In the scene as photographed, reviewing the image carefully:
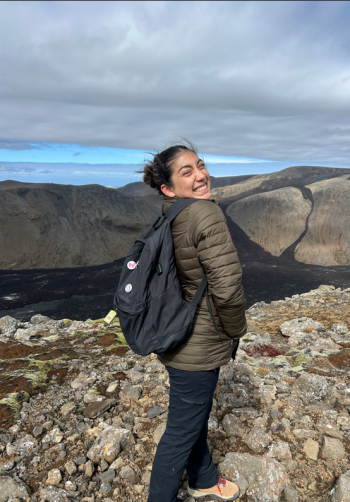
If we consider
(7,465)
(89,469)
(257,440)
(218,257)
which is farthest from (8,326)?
(218,257)

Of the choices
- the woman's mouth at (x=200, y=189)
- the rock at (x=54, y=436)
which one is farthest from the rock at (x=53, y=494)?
the woman's mouth at (x=200, y=189)

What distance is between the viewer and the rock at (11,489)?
102 inches

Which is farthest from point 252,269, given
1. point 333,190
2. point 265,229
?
point 333,190

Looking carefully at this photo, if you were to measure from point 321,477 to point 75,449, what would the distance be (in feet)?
8.03

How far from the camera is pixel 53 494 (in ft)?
8.63

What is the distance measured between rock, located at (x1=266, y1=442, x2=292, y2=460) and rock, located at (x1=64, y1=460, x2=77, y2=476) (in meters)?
1.91

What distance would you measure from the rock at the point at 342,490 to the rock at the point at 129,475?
1.72 meters

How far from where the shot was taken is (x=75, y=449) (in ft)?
10.6

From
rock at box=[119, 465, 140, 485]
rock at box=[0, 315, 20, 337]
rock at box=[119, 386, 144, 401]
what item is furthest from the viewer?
rock at box=[0, 315, 20, 337]

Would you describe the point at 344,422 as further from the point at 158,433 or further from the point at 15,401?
the point at 15,401

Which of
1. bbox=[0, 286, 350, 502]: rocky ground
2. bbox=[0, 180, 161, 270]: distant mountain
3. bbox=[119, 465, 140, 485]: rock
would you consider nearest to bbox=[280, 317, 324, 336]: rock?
bbox=[0, 286, 350, 502]: rocky ground

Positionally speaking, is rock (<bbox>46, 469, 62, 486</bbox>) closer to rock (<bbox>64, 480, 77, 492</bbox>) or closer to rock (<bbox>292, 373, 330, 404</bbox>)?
rock (<bbox>64, 480, 77, 492</bbox>)

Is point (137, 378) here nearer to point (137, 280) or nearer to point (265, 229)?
point (137, 280)

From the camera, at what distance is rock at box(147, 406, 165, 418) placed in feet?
12.4
